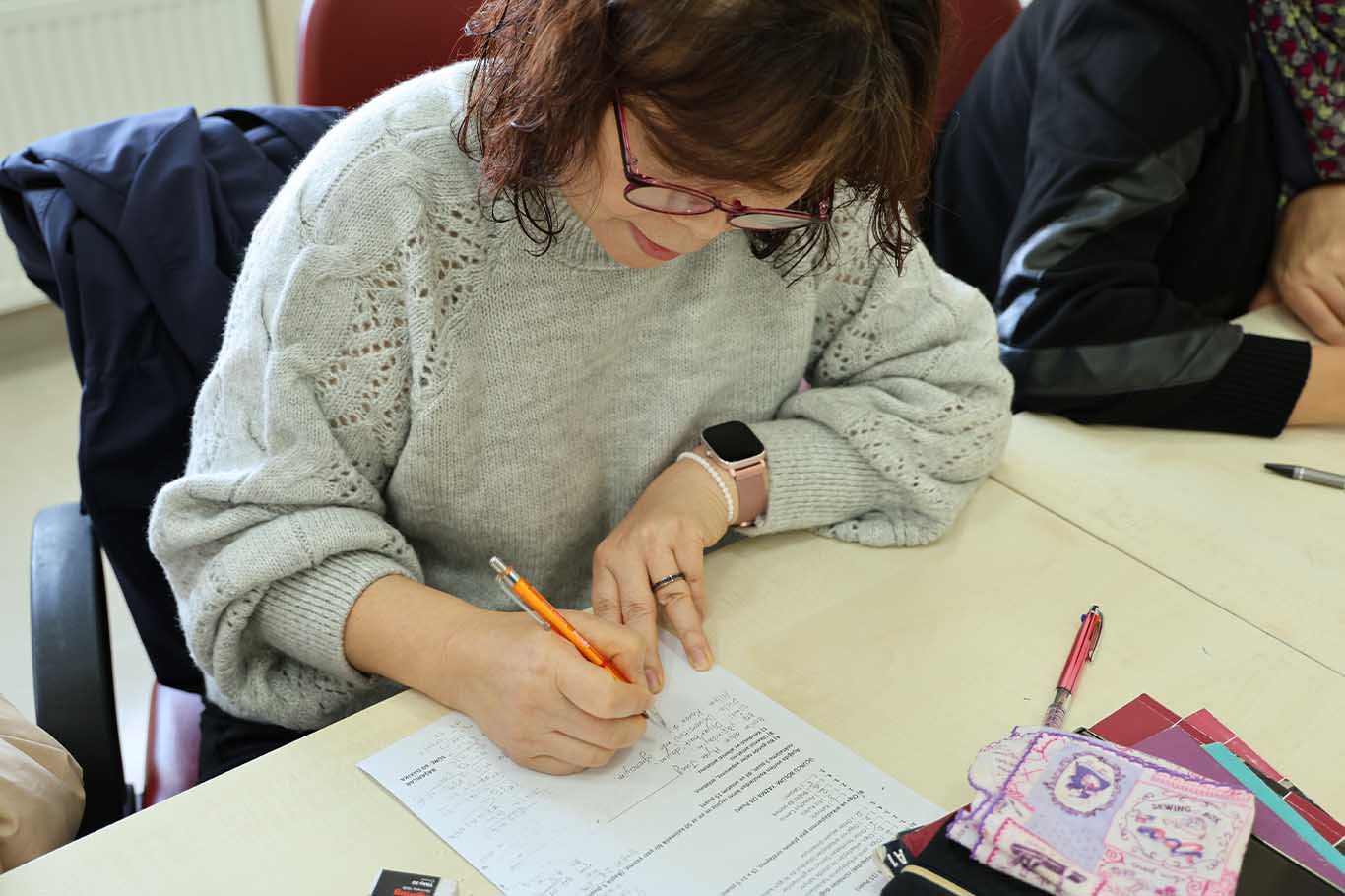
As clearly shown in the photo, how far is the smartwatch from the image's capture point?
1119 mm

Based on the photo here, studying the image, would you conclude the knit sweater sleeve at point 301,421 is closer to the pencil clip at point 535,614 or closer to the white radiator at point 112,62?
the pencil clip at point 535,614

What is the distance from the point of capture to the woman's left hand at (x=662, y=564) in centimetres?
98

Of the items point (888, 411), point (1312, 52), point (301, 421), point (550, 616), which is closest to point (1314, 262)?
point (1312, 52)

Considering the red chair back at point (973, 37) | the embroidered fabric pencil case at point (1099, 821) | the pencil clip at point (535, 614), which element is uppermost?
the red chair back at point (973, 37)

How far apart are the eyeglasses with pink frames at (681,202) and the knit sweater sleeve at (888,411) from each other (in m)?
0.25

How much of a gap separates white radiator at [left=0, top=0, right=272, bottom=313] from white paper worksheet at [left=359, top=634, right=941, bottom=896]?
6.81ft

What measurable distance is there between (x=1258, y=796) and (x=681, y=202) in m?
0.60

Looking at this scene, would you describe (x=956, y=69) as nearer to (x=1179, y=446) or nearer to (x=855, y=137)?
(x=1179, y=446)

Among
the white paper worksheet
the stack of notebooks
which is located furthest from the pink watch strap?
the stack of notebooks

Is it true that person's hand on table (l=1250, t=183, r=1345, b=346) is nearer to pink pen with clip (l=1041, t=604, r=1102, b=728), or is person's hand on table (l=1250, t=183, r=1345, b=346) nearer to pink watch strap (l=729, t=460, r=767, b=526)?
pink pen with clip (l=1041, t=604, r=1102, b=728)

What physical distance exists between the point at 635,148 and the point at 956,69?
1.07 metres

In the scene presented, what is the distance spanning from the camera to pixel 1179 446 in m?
Answer: 1.35

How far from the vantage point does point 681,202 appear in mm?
893

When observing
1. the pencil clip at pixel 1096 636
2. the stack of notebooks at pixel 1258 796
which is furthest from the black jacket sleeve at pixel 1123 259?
the stack of notebooks at pixel 1258 796
